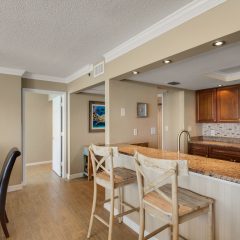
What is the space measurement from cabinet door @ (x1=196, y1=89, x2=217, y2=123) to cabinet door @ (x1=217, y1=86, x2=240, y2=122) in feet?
0.35

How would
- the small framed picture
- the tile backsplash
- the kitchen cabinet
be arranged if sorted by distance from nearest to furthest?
the small framed picture → the kitchen cabinet → the tile backsplash

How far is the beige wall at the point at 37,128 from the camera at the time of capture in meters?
6.03

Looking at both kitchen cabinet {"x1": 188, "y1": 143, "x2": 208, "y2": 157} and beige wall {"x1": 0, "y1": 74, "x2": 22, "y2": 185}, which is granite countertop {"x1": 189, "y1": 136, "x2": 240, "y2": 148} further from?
beige wall {"x1": 0, "y1": 74, "x2": 22, "y2": 185}

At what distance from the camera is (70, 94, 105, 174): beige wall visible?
4.71 meters

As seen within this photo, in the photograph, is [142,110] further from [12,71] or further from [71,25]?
[12,71]

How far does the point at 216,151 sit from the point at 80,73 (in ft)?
10.6

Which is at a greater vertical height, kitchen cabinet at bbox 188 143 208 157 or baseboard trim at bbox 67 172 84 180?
kitchen cabinet at bbox 188 143 208 157

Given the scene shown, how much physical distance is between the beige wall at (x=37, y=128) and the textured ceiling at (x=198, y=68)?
4.01 meters

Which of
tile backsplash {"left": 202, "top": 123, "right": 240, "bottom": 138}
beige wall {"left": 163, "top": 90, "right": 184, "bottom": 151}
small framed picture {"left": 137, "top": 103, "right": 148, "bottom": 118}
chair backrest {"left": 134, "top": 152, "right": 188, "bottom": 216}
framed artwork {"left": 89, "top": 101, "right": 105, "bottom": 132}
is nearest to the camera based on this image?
chair backrest {"left": 134, "top": 152, "right": 188, "bottom": 216}

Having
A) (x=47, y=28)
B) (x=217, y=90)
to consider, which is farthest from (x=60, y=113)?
(x=217, y=90)

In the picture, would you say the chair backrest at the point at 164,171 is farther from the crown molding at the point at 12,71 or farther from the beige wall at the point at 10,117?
the crown molding at the point at 12,71

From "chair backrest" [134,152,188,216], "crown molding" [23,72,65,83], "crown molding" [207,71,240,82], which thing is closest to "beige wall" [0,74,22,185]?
"crown molding" [23,72,65,83]

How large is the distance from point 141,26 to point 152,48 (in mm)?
265

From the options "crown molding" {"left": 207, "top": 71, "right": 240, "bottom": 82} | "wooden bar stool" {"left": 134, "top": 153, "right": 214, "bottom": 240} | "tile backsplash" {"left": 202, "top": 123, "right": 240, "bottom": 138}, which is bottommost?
"wooden bar stool" {"left": 134, "top": 153, "right": 214, "bottom": 240}
